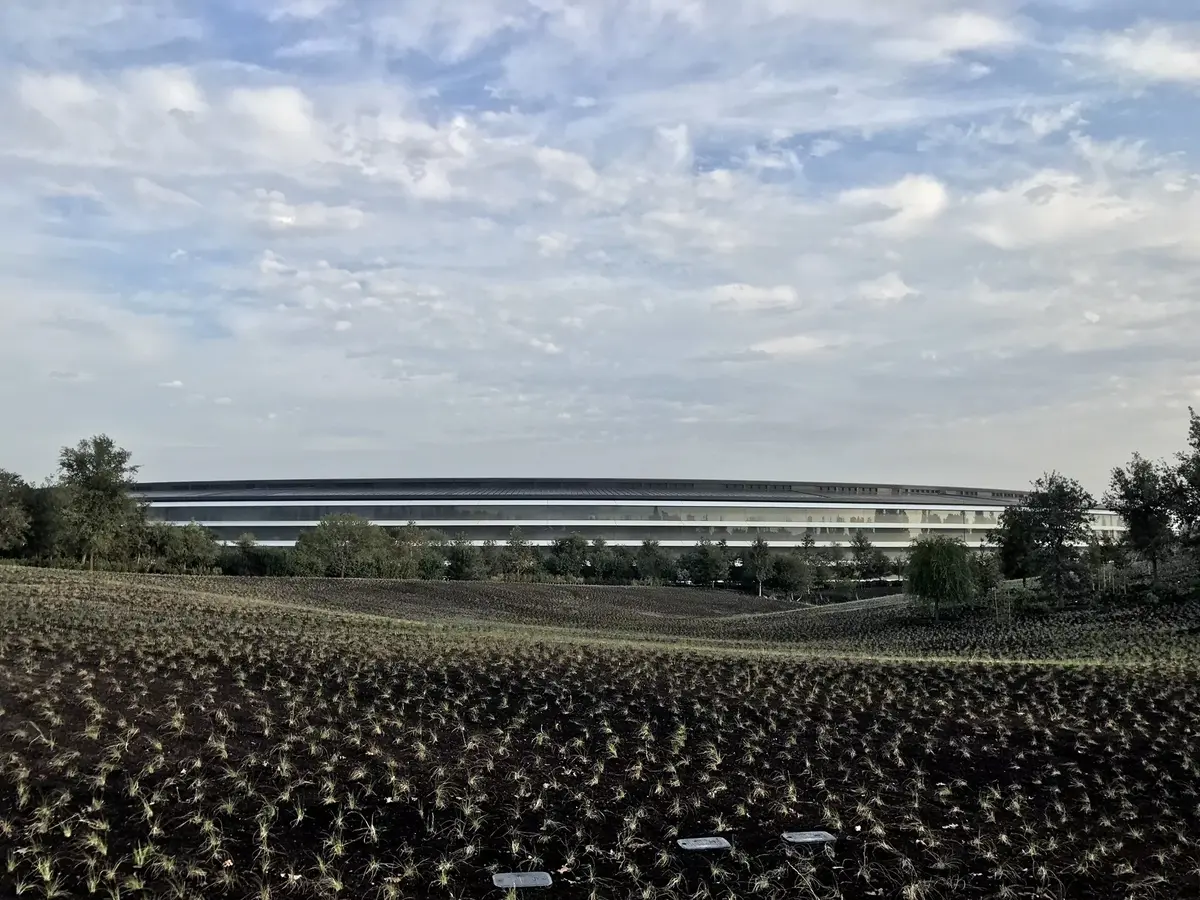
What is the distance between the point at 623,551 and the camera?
87.9 metres

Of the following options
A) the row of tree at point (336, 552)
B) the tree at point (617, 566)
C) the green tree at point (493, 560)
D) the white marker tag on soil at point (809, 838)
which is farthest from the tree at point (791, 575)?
the white marker tag on soil at point (809, 838)

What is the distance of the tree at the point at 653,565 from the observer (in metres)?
85.0

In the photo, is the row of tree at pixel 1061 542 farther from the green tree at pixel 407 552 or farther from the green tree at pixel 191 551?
the green tree at pixel 191 551

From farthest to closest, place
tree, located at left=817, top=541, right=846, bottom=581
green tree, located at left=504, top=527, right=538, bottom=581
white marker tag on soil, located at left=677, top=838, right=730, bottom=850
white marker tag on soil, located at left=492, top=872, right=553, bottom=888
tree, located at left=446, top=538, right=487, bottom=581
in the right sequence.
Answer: tree, located at left=817, top=541, right=846, bottom=581 < green tree, located at left=504, top=527, right=538, bottom=581 < tree, located at left=446, top=538, right=487, bottom=581 < white marker tag on soil, located at left=677, top=838, right=730, bottom=850 < white marker tag on soil, located at left=492, top=872, right=553, bottom=888

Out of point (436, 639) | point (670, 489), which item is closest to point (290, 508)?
point (670, 489)

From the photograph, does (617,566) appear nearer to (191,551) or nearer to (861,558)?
(861,558)

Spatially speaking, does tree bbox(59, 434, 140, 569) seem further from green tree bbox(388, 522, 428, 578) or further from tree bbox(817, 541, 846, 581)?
tree bbox(817, 541, 846, 581)

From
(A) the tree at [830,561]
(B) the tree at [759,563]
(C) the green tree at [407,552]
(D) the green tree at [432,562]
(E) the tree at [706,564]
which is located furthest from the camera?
(A) the tree at [830,561]

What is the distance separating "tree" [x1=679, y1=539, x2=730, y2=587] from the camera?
8725 cm

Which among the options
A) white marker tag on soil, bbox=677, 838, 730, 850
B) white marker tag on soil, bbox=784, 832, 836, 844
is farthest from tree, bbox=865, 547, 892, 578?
white marker tag on soil, bbox=677, 838, 730, 850

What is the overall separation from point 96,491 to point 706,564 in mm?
54358

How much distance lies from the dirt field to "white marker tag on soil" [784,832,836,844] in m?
0.11

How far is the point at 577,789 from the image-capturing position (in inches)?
387

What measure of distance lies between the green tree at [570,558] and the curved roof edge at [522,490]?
1938 cm
